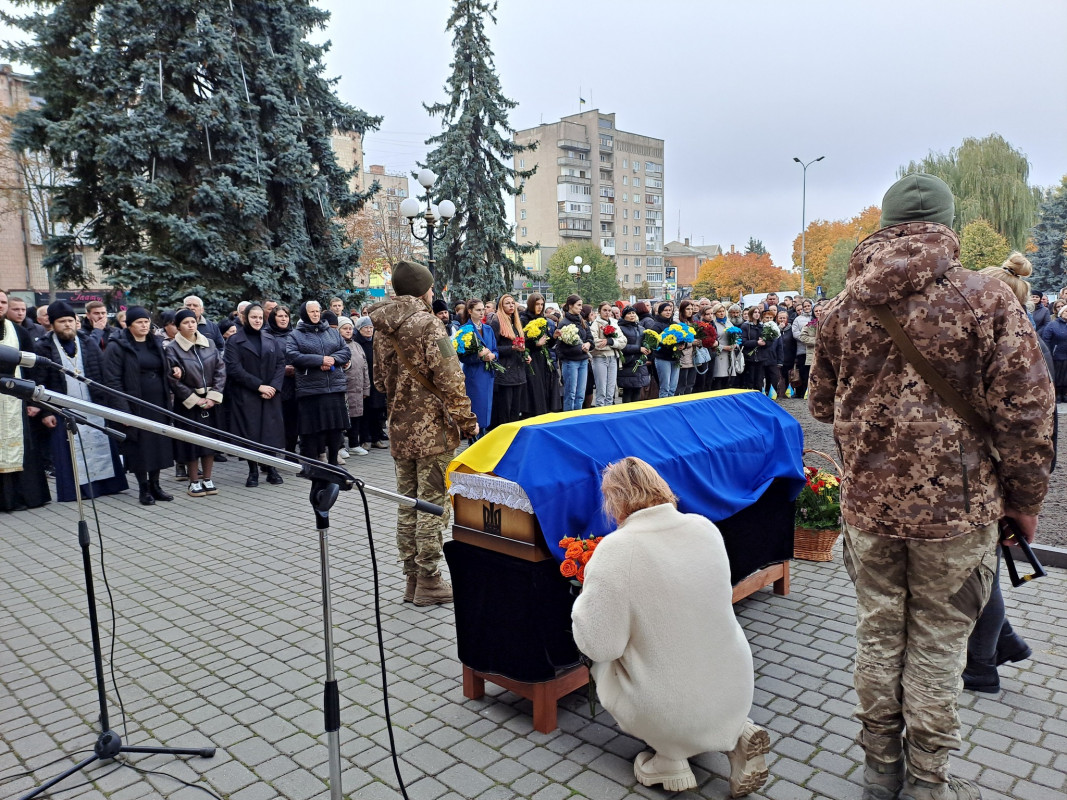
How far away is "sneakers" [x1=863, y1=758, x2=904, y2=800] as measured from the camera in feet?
9.57

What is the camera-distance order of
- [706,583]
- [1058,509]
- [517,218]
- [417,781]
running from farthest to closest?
[517,218] → [1058,509] → [417,781] → [706,583]

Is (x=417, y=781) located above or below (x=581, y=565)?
below

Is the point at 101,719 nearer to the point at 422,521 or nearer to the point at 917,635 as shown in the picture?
the point at 422,521

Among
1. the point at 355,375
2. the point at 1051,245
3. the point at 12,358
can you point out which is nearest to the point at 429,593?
the point at 12,358

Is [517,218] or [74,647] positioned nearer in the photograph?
[74,647]

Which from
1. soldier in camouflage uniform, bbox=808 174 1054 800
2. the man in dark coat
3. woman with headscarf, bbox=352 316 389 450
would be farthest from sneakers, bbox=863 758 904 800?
woman with headscarf, bbox=352 316 389 450

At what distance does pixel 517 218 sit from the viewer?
334ft

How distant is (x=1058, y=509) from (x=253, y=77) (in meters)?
18.1

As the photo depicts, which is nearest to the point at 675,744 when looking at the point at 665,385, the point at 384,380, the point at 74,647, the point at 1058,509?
the point at 384,380

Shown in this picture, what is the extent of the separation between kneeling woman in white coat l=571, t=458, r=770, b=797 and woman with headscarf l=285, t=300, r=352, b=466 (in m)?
6.90

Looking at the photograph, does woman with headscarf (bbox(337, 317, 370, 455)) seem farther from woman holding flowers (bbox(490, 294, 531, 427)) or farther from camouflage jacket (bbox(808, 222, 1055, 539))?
camouflage jacket (bbox(808, 222, 1055, 539))

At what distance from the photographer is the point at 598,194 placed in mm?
97312

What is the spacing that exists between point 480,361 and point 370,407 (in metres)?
1.98

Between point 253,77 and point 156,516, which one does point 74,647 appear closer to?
point 156,516
